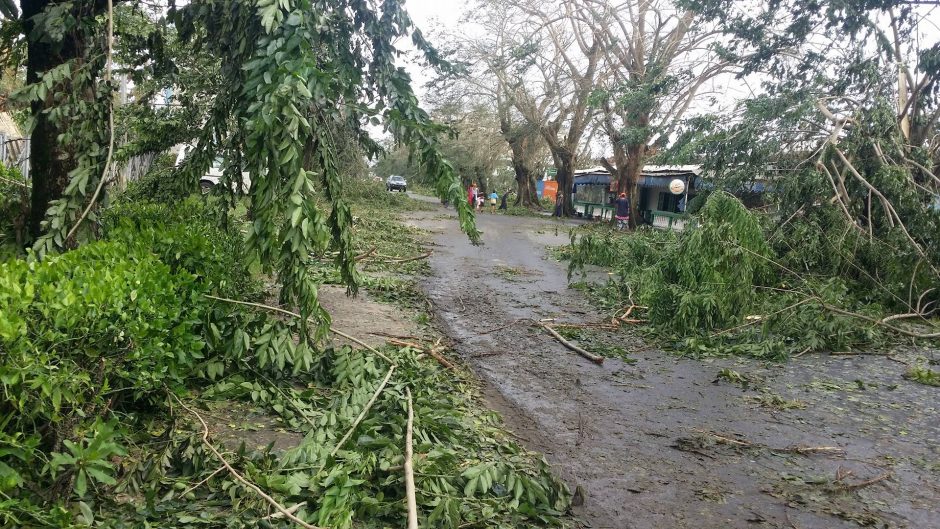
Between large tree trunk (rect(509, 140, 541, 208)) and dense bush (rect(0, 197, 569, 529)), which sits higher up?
large tree trunk (rect(509, 140, 541, 208))

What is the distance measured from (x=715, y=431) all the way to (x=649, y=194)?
29.2 m

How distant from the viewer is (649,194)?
110ft

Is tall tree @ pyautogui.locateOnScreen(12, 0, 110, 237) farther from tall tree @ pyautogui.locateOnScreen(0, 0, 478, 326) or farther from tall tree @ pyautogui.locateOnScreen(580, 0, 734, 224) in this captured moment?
tall tree @ pyautogui.locateOnScreen(580, 0, 734, 224)

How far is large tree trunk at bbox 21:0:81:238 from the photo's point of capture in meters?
5.66

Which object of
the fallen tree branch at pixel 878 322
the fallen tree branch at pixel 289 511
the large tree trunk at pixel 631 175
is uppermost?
the large tree trunk at pixel 631 175

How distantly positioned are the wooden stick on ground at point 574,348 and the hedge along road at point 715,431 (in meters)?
0.09

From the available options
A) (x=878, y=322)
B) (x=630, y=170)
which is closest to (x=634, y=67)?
(x=630, y=170)

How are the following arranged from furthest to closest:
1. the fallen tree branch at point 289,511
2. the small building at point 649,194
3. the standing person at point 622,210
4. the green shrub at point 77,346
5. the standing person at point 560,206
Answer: the standing person at point 560,206, the standing person at point 622,210, the small building at point 649,194, the fallen tree branch at point 289,511, the green shrub at point 77,346

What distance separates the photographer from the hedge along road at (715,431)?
425cm

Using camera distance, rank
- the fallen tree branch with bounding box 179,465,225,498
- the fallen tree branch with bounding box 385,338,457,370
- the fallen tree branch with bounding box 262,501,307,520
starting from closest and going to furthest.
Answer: the fallen tree branch with bounding box 262,501,307,520
the fallen tree branch with bounding box 179,465,225,498
the fallen tree branch with bounding box 385,338,457,370

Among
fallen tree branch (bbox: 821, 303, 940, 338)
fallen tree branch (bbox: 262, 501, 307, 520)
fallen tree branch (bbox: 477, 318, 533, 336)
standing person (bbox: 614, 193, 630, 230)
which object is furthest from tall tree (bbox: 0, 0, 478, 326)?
standing person (bbox: 614, 193, 630, 230)

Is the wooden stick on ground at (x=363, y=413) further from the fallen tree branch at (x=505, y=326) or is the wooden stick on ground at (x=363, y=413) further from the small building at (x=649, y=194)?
the small building at (x=649, y=194)

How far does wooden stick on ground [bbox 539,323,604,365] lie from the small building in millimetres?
12429

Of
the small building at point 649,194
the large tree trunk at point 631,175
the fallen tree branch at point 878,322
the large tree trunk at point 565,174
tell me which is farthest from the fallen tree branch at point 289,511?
the large tree trunk at point 565,174
